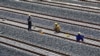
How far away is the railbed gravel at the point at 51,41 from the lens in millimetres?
19812

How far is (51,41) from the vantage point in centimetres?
2170

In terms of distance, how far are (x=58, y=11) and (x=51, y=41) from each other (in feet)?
23.8

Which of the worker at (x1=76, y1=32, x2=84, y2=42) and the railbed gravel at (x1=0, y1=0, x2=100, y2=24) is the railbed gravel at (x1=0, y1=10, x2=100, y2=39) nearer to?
the worker at (x1=76, y1=32, x2=84, y2=42)

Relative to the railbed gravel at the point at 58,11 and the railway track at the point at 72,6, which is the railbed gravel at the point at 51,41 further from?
the railway track at the point at 72,6

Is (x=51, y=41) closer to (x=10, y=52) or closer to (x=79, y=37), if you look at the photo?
(x=79, y=37)

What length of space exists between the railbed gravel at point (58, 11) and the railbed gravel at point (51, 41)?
217 inches

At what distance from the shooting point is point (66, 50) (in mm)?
20359

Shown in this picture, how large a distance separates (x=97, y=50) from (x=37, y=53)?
15.7ft

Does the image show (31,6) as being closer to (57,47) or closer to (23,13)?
(23,13)

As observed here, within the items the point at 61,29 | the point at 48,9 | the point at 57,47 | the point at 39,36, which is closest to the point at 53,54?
the point at 57,47

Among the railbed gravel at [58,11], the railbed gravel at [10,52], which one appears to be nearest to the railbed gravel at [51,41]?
the railbed gravel at [10,52]

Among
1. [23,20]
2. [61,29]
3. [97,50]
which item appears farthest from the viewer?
[23,20]

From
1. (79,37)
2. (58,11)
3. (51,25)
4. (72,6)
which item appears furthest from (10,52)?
(72,6)

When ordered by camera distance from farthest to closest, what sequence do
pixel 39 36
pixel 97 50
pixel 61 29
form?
pixel 61 29
pixel 39 36
pixel 97 50
